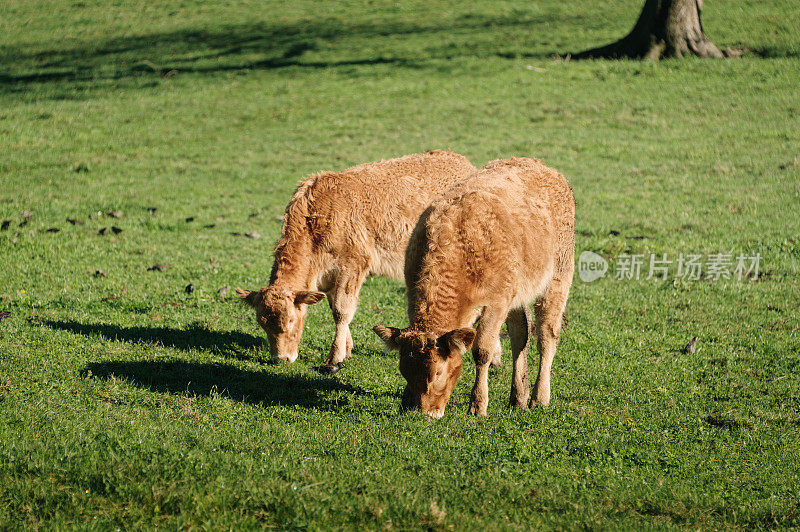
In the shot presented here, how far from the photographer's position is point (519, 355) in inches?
364

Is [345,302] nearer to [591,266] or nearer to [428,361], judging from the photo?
[428,361]

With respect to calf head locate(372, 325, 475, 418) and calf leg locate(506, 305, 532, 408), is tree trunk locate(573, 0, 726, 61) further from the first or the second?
calf head locate(372, 325, 475, 418)

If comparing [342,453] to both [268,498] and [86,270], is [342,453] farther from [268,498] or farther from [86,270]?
[86,270]

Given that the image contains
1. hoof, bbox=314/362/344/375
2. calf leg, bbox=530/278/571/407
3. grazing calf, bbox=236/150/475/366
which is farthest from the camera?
hoof, bbox=314/362/344/375

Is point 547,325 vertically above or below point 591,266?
above

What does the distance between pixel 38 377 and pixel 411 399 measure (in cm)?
440

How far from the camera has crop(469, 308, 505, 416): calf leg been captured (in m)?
8.21

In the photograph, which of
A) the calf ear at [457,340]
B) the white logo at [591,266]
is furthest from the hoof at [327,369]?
the white logo at [591,266]

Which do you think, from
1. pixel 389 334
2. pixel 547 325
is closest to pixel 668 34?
pixel 547 325

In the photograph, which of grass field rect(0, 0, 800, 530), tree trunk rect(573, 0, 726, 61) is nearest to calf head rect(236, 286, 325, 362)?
grass field rect(0, 0, 800, 530)

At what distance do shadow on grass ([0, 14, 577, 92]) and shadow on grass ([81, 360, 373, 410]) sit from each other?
26.1 m

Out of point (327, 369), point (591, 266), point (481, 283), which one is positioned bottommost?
point (591, 266)

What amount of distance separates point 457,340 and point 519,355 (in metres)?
2.04

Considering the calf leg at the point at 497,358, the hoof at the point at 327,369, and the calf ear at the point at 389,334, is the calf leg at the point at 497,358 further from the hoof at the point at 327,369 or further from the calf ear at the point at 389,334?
the calf ear at the point at 389,334
